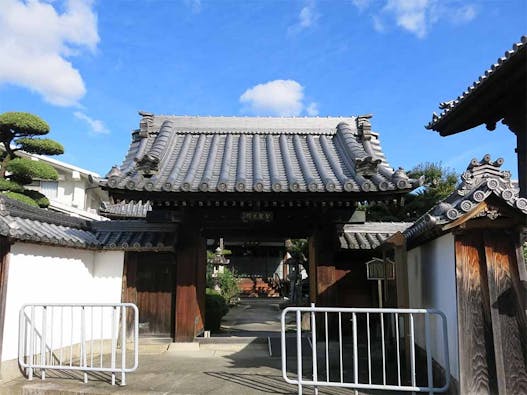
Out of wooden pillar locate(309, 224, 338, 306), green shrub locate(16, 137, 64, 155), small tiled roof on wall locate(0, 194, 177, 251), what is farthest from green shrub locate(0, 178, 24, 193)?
wooden pillar locate(309, 224, 338, 306)

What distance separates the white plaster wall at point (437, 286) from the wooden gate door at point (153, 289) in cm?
499

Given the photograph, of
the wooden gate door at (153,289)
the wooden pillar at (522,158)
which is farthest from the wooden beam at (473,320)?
the wooden gate door at (153,289)

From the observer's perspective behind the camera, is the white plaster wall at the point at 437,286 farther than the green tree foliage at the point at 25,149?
No

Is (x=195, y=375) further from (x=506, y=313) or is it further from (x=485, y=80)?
(x=485, y=80)

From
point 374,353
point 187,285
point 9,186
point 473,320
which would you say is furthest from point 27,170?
point 473,320

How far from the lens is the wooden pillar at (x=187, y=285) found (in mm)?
9078

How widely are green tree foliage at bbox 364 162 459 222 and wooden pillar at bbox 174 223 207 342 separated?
10835mm

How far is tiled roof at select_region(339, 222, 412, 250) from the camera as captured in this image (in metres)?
9.65

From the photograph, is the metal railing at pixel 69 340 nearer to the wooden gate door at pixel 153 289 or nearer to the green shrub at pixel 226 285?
the wooden gate door at pixel 153 289

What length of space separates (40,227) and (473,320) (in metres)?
6.75

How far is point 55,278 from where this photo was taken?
773cm

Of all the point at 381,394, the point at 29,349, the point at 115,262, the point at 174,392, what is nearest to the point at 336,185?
the point at 381,394

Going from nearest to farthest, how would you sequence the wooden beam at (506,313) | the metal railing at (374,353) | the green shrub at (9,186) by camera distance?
the wooden beam at (506,313), the metal railing at (374,353), the green shrub at (9,186)

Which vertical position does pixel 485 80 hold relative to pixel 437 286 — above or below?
above
